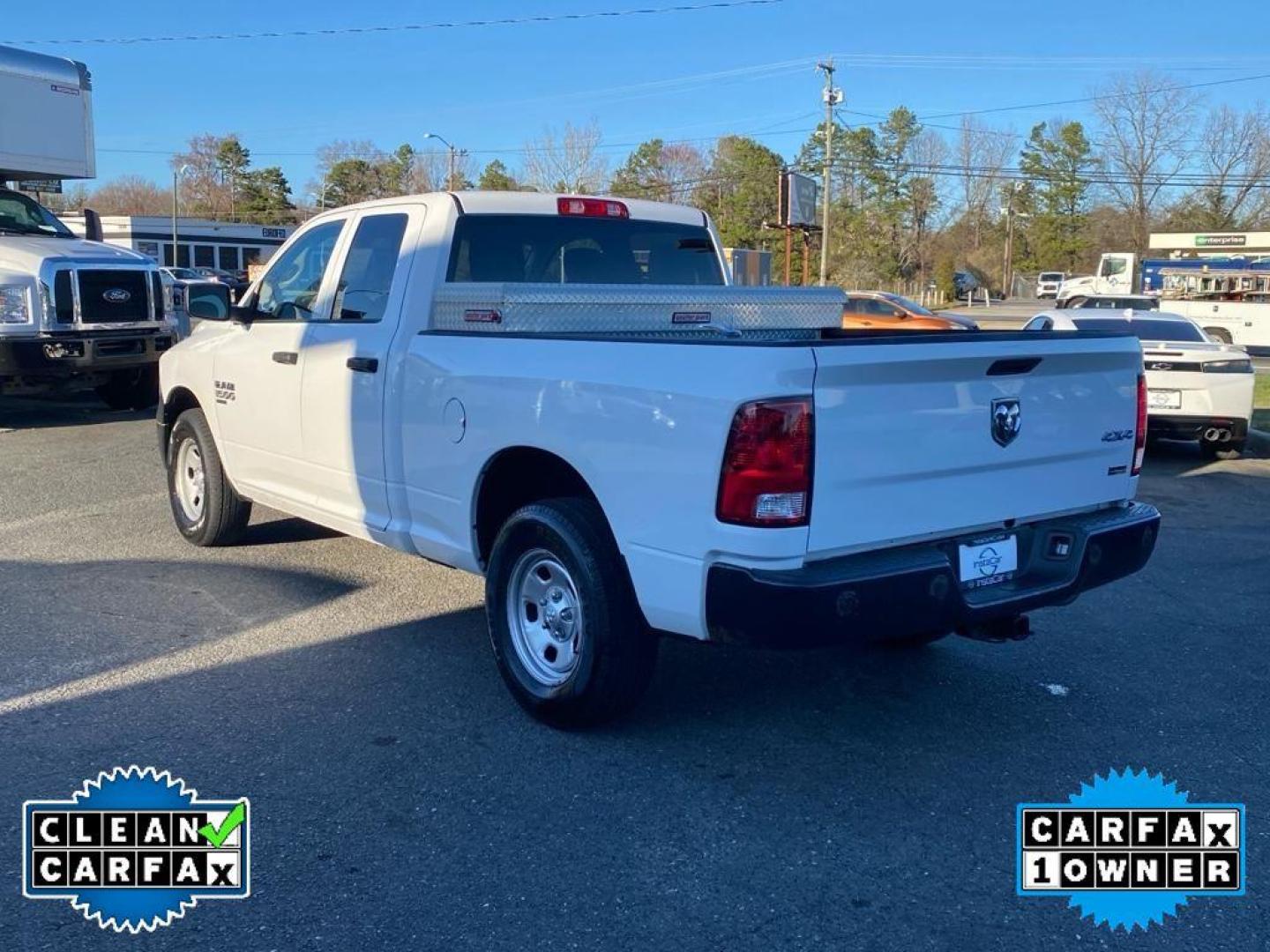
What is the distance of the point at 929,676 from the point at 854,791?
127 cm

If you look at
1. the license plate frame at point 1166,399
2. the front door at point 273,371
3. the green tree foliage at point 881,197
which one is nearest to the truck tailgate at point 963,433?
the front door at point 273,371

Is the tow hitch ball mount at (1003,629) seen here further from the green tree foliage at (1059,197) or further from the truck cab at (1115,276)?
the green tree foliage at (1059,197)

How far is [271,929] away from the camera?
3.04 m

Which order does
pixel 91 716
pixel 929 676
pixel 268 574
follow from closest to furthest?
pixel 91 716 → pixel 929 676 → pixel 268 574

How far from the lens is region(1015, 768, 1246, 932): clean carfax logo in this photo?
10.7 feet

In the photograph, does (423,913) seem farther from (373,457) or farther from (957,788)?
(373,457)

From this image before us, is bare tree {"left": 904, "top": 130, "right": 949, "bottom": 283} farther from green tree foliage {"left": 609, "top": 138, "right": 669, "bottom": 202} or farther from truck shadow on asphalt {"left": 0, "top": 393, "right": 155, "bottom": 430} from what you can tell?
truck shadow on asphalt {"left": 0, "top": 393, "right": 155, "bottom": 430}

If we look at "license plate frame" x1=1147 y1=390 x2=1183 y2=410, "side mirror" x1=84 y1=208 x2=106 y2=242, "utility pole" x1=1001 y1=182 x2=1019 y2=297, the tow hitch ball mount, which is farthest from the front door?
"utility pole" x1=1001 y1=182 x2=1019 y2=297

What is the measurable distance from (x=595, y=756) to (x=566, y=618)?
1.72 ft

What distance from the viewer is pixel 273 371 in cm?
588

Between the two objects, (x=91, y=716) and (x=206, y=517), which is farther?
(x=206, y=517)

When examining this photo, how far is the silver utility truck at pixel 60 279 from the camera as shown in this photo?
11.2 meters

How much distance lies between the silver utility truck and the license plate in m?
10.1

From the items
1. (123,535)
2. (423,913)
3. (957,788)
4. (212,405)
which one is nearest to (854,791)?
(957,788)
